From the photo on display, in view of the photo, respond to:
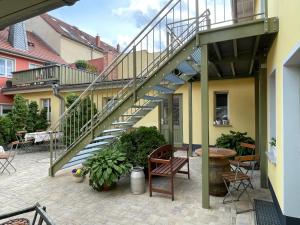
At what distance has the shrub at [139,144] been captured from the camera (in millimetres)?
5254

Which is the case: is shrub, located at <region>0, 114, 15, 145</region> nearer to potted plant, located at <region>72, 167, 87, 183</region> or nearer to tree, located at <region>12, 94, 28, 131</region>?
tree, located at <region>12, 94, 28, 131</region>

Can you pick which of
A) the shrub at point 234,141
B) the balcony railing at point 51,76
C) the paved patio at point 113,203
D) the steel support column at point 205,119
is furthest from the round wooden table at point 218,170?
the balcony railing at point 51,76

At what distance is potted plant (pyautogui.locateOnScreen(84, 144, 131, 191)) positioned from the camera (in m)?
4.56

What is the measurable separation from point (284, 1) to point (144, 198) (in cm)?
382

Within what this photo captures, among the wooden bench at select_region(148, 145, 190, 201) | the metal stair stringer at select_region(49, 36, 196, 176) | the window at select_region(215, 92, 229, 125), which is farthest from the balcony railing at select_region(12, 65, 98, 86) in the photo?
the wooden bench at select_region(148, 145, 190, 201)

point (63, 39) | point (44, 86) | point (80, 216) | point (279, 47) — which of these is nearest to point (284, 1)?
point (279, 47)

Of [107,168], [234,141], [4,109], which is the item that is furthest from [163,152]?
[4,109]

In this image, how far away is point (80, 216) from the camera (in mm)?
3689

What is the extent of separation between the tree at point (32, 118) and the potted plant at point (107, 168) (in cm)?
695

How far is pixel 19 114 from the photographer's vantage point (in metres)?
10.2

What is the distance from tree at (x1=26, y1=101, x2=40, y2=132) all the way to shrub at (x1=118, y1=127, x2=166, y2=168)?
679 cm

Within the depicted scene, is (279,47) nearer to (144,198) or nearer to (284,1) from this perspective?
(284,1)

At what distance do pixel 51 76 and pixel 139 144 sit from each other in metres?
7.91

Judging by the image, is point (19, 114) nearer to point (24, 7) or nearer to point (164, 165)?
point (164, 165)
